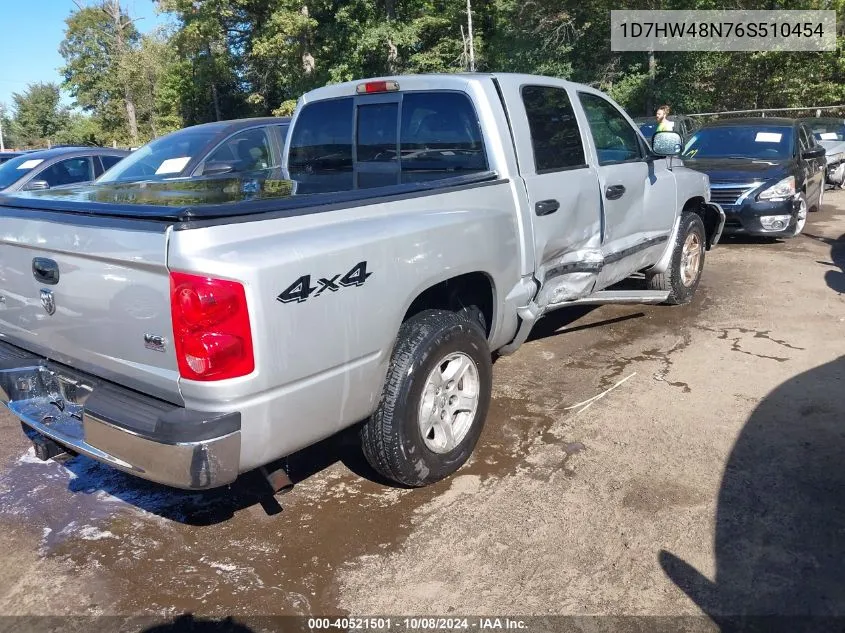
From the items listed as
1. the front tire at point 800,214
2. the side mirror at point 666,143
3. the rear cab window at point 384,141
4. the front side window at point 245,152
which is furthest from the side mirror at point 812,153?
the rear cab window at point 384,141

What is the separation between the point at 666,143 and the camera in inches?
223

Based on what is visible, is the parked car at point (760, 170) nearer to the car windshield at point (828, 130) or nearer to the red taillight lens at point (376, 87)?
the car windshield at point (828, 130)

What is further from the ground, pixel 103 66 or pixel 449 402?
pixel 103 66

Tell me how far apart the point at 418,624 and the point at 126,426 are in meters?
1.36

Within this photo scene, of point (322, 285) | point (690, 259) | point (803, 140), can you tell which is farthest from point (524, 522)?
point (803, 140)

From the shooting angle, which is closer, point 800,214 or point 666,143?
point 666,143

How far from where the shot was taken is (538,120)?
4.47 meters

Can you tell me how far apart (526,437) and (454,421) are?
0.64 m

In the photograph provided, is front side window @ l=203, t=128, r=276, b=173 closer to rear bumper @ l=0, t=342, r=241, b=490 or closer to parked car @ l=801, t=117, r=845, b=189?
rear bumper @ l=0, t=342, r=241, b=490

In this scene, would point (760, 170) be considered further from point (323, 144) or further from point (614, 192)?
point (323, 144)

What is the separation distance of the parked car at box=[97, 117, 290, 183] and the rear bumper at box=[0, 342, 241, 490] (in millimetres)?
3398

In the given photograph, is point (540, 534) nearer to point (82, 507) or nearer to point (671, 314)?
point (82, 507)

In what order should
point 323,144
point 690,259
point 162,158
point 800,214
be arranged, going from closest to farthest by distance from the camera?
point 323,144, point 690,259, point 162,158, point 800,214

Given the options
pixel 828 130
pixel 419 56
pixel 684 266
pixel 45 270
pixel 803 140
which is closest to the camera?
pixel 45 270
